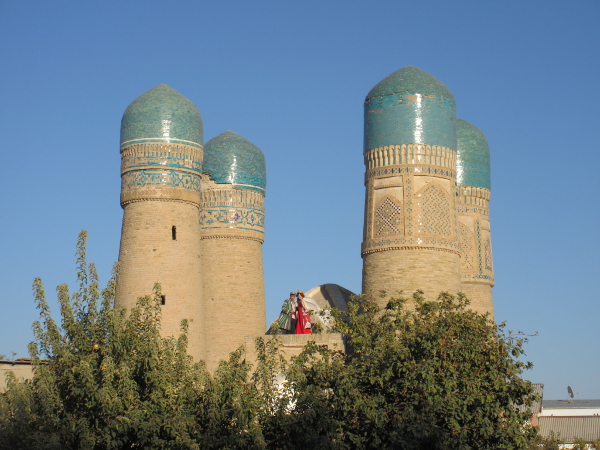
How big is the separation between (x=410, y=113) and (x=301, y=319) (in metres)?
4.39

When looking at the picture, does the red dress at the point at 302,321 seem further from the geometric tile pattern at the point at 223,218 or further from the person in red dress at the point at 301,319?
the geometric tile pattern at the point at 223,218

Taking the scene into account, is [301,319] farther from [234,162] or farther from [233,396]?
[233,396]

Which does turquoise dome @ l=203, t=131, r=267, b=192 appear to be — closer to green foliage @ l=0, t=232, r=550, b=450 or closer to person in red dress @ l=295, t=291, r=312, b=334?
person in red dress @ l=295, t=291, r=312, b=334

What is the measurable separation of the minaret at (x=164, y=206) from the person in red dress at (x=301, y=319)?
1841mm

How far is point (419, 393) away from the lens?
37.9 feet

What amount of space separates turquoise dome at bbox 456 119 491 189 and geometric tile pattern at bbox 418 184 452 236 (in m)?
4.85

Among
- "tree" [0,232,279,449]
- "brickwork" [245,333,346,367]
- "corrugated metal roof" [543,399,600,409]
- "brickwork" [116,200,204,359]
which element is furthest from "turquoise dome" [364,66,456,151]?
"corrugated metal roof" [543,399,600,409]

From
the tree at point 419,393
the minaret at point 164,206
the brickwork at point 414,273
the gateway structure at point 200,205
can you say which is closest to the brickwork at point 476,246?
the gateway structure at point 200,205

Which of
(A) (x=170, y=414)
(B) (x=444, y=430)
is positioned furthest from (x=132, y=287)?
(B) (x=444, y=430)

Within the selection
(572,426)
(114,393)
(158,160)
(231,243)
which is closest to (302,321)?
(231,243)

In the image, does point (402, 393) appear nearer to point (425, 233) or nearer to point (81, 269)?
point (81, 269)

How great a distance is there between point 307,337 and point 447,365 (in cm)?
582

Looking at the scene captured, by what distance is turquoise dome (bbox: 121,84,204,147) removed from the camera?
18.2 m

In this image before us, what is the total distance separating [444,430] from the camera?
11.4 meters
